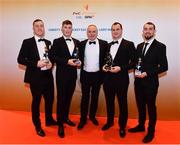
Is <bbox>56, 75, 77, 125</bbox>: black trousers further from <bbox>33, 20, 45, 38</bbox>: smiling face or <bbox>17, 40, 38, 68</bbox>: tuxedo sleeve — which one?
<bbox>33, 20, 45, 38</bbox>: smiling face

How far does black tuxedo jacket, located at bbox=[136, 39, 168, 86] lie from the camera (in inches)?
172

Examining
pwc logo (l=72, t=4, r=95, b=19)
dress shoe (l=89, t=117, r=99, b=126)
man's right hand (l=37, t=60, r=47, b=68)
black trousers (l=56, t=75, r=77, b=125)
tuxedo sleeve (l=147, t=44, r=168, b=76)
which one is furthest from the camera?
pwc logo (l=72, t=4, r=95, b=19)

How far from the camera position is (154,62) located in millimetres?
4414

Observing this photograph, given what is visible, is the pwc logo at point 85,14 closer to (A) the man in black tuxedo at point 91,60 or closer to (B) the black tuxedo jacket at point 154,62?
(A) the man in black tuxedo at point 91,60

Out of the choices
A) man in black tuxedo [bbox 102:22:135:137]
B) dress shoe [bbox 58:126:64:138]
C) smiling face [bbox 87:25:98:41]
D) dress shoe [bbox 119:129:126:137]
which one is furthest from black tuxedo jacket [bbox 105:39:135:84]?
dress shoe [bbox 58:126:64:138]

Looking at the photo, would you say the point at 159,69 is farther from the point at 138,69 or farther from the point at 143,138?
the point at 143,138

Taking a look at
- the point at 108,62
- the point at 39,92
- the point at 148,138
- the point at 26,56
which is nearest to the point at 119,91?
the point at 108,62

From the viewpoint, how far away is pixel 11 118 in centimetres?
561

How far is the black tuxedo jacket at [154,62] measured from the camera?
4.36 m

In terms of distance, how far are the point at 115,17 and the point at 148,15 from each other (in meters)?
0.62

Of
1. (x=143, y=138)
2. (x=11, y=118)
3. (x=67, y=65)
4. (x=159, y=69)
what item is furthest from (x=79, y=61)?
(x=11, y=118)

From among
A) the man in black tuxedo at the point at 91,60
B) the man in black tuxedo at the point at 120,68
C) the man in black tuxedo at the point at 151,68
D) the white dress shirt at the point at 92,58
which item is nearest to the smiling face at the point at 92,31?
the man in black tuxedo at the point at 91,60

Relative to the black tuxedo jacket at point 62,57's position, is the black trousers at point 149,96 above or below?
below

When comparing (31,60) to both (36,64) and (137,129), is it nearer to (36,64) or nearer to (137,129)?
(36,64)
